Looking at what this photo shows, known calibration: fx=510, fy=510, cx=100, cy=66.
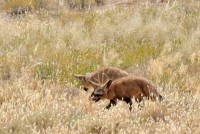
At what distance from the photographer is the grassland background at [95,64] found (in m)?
6.39

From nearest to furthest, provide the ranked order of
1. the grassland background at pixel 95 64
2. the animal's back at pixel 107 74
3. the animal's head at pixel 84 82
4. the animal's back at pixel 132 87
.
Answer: the grassland background at pixel 95 64 → the animal's back at pixel 132 87 → the animal's back at pixel 107 74 → the animal's head at pixel 84 82

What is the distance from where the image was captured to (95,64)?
9.77 m

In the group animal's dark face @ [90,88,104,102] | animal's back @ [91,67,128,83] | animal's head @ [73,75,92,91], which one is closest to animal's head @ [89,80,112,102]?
animal's dark face @ [90,88,104,102]

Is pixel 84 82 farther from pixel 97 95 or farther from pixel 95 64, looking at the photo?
pixel 95 64

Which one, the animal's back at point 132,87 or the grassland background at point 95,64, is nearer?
the grassland background at point 95,64

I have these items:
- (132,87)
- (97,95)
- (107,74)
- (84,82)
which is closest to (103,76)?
(107,74)

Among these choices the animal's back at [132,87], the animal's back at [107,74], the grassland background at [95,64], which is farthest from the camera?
the animal's back at [107,74]

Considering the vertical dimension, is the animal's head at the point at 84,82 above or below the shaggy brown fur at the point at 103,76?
below

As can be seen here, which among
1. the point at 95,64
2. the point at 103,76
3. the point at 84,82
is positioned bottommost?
the point at 95,64

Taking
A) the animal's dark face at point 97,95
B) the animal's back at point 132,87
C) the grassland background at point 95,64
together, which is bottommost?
the grassland background at point 95,64

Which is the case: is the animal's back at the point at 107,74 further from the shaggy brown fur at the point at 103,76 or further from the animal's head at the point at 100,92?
the animal's head at the point at 100,92

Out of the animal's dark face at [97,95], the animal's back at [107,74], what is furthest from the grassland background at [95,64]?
the animal's back at [107,74]

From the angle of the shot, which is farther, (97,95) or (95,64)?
(95,64)

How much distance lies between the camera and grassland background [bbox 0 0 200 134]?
6.39 metres
